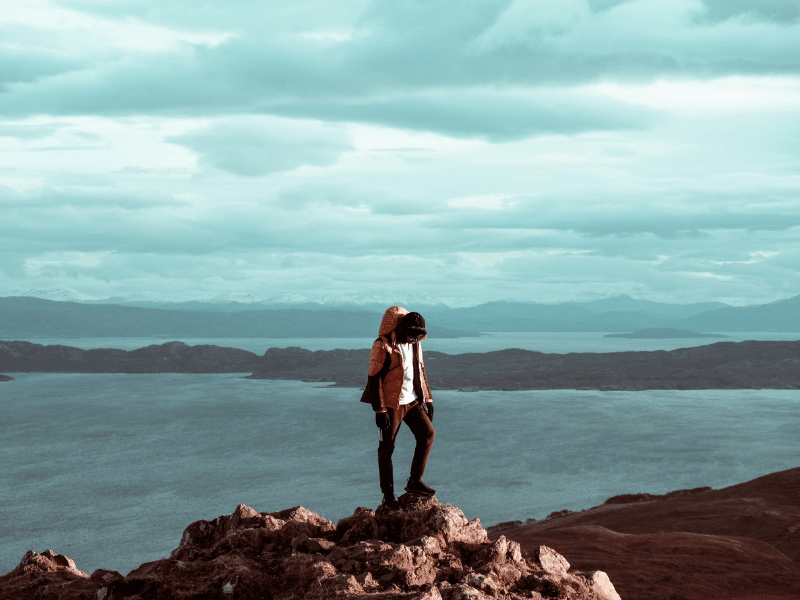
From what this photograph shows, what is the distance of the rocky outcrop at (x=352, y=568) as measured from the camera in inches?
352

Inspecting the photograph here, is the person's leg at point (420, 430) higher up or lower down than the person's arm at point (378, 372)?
lower down

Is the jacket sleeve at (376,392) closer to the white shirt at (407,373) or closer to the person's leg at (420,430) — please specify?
the white shirt at (407,373)

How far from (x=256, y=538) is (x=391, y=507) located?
192 centimetres

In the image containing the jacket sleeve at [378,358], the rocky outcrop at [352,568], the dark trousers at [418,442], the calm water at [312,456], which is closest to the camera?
the rocky outcrop at [352,568]

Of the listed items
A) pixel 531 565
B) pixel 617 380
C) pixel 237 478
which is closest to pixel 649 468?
pixel 237 478

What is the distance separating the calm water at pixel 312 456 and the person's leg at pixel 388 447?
171ft

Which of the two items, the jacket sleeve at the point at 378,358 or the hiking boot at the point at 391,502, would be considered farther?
the hiking boot at the point at 391,502

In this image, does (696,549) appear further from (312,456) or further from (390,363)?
(312,456)

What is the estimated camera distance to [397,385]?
34.1 ft

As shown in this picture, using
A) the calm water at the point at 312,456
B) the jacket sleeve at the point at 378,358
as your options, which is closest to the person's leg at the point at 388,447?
the jacket sleeve at the point at 378,358

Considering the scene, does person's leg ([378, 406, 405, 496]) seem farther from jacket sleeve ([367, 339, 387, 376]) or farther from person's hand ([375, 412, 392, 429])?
jacket sleeve ([367, 339, 387, 376])

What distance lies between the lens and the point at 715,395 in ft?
560

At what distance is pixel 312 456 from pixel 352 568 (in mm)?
97063

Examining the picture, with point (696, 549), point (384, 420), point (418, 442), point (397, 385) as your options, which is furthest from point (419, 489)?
point (696, 549)
